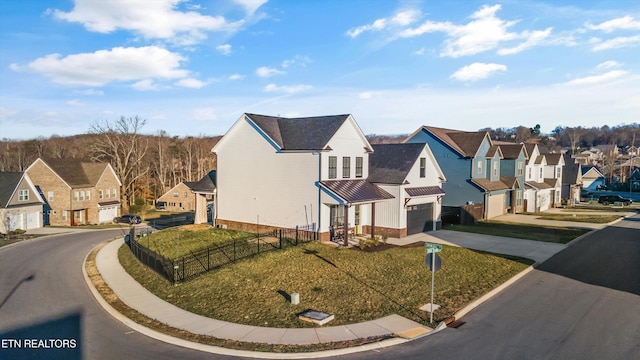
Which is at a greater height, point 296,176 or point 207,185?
point 296,176

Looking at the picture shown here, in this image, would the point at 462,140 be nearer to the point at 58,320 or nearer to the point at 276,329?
the point at 276,329

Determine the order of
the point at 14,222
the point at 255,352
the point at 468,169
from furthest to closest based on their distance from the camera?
the point at 14,222 → the point at 468,169 → the point at 255,352

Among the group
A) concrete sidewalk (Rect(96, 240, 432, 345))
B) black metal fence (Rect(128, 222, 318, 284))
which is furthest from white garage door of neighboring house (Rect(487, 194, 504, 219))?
concrete sidewalk (Rect(96, 240, 432, 345))

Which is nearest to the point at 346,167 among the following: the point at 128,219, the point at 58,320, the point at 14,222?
the point at 58,320

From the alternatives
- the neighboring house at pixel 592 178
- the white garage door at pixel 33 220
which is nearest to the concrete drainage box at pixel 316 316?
the white garage door at pixel 33 220

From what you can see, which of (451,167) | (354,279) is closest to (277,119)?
(354,279)

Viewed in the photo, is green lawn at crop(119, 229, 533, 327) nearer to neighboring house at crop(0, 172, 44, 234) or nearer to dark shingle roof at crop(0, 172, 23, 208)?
neighboring house at crop(0, 172, 44, 234)

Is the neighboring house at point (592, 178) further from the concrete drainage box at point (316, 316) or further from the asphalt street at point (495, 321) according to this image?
the concrete drainage box at point (316, 316)
